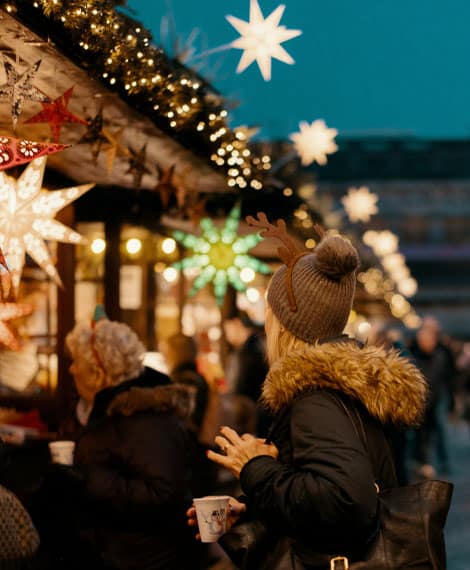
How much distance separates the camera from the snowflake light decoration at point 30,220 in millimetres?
5191

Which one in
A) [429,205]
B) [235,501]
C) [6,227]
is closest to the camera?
[235,501]

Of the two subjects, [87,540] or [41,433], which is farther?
[41,433]

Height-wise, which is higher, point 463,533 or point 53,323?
point 53,323

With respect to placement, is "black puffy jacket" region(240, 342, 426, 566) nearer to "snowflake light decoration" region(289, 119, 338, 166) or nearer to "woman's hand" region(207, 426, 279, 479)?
"woman's hand" region(207, 426, 279, 479)

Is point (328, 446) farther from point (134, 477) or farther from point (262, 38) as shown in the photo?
point (262, 38)

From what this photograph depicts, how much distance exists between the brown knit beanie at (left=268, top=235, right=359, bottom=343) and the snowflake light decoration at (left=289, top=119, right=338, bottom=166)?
6443 mm

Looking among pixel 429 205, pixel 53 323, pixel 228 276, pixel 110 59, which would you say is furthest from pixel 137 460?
pixel 429 205

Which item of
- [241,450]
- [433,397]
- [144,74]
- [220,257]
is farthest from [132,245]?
[241,450]

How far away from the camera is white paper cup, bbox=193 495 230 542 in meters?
3.45

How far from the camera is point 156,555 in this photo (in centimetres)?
493

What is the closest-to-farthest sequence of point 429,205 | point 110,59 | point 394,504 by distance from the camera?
point 394,504 → point 110,59 → point 429,205

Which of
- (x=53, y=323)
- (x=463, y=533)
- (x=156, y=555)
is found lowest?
(x=463, y=533)

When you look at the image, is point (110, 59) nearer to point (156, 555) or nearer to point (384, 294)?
point (156, 555)

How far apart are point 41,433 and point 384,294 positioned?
18.1 meters
